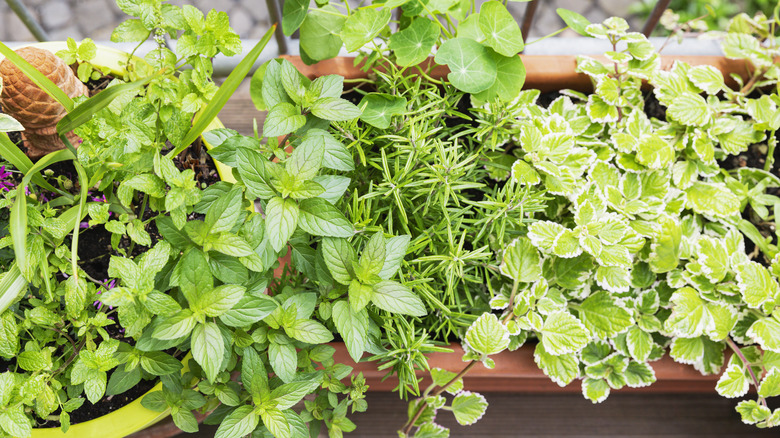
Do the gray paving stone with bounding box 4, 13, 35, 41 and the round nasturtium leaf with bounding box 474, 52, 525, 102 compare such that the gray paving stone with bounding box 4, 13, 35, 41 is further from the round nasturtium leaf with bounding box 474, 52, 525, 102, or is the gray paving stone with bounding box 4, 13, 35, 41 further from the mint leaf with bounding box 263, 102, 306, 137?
the round nasturtium leaf with bounding box 474, 52, 525, 102

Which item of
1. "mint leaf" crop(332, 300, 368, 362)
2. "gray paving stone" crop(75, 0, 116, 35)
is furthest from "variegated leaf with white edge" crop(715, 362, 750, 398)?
"gray paving stone" crop(75, 0, 116, 35)

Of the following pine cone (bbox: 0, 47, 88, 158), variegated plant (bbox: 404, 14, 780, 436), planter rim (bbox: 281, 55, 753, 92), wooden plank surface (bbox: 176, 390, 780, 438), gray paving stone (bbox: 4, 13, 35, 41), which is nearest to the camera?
pine cone (bbox: 0, 47, 88, 158)

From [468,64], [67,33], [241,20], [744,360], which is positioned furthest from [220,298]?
[67,33]

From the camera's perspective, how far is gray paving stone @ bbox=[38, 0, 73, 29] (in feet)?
4.81

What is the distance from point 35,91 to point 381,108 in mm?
454

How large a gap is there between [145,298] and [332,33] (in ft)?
1.58

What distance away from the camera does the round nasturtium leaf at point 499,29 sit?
739 millimetres

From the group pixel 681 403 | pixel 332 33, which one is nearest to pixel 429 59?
pixel 332 33

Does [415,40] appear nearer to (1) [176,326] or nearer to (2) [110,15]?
(1) [176,326]

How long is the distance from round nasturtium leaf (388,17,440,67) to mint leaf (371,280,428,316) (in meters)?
0.33

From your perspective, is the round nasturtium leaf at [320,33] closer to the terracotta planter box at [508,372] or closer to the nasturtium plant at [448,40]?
the nasturtium plant at [448,40]

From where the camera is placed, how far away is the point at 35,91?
673 millimetres

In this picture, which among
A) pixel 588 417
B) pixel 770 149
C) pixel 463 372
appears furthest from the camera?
pixel 588 417

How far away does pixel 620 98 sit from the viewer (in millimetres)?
867
